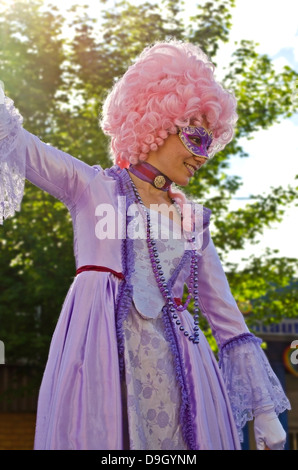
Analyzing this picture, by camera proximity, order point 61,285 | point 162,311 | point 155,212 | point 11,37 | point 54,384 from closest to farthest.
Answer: point 54,384 → point 162,311 → point 155,212 → point 61,285 → point 11,37

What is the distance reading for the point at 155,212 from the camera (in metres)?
3.12

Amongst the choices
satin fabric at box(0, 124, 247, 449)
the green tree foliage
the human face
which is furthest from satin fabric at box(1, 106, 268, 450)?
the green tree foliage

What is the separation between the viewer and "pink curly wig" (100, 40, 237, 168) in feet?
10.1

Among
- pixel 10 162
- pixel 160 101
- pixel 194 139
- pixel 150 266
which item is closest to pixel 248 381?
pixel 150 266

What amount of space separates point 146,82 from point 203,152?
0.38 m

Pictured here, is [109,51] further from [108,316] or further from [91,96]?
[108,316]

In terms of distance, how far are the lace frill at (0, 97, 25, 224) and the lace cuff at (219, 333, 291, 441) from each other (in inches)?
44.0

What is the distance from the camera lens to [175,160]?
3123 millimetres

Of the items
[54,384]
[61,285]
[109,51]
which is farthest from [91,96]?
[54,384]

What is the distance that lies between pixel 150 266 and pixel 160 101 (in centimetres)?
69

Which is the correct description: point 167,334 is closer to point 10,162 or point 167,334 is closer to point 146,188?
point 146,188

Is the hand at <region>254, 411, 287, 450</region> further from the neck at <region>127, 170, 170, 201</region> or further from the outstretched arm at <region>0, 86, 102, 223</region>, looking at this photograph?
the outstretched arm at <region>0, 86, 102, 223</region>

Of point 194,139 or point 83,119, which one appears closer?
point 194,139

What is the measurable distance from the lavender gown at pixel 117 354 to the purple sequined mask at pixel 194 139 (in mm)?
282
